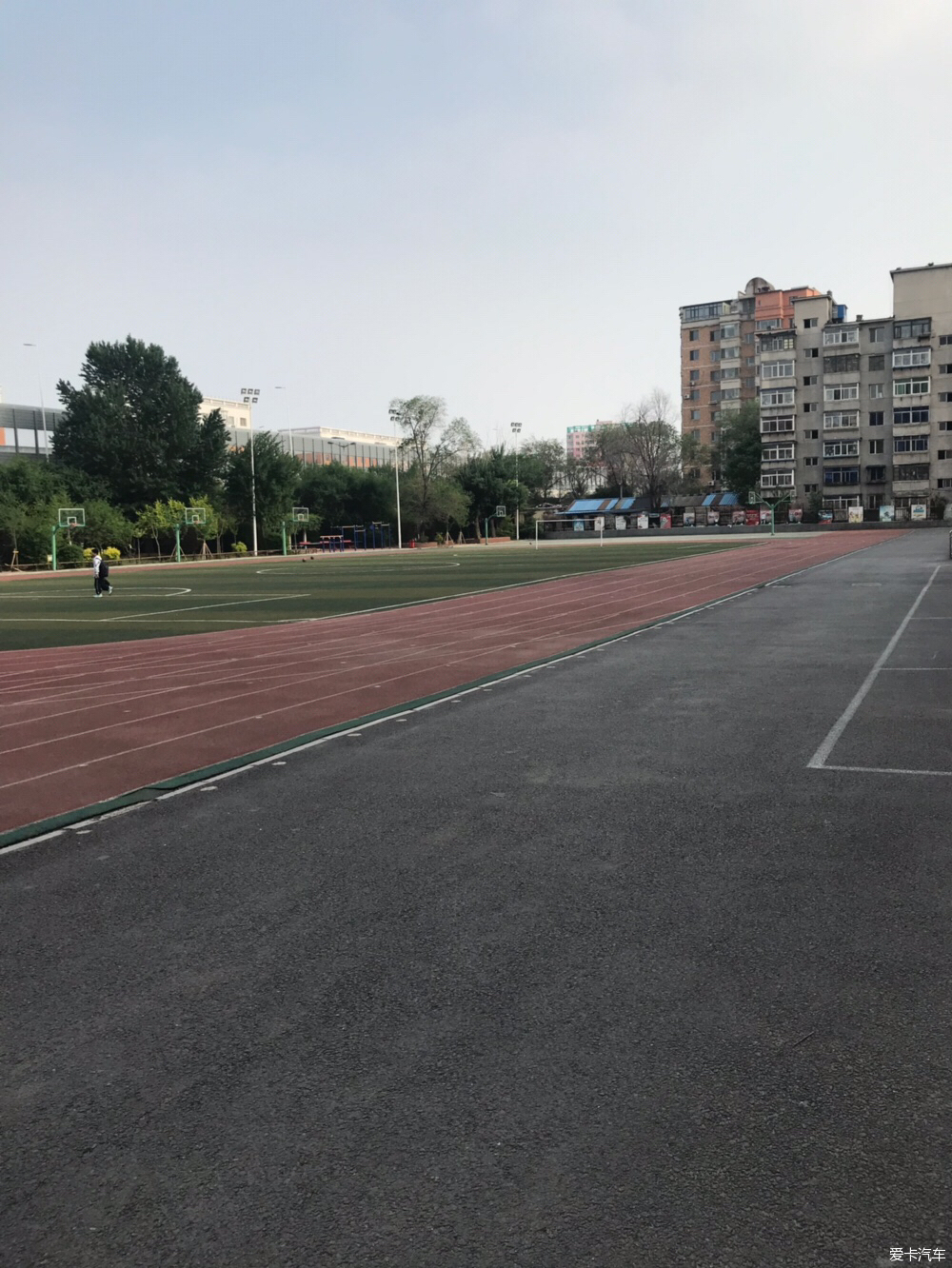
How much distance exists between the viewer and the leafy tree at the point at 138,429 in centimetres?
7644

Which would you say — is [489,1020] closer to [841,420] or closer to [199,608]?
[199,608]

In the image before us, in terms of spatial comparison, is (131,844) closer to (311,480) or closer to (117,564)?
(117,564)

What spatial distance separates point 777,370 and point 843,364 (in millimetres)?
6108

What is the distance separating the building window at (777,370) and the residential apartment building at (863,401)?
9 centimetres

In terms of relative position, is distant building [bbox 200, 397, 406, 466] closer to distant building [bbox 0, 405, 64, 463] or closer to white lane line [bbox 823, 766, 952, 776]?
distant building [bbox 0, 405, 64, 463]

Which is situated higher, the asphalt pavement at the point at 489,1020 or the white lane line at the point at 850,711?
the white lane line at the point at 850,711

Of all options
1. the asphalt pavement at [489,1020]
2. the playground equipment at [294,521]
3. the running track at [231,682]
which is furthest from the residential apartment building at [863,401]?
the asphalt pavement at [489,1020]

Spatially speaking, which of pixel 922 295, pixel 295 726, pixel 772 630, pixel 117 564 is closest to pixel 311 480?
pixel 117 564

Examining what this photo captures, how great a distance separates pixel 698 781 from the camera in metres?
8.35

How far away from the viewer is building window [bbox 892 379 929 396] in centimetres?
9650

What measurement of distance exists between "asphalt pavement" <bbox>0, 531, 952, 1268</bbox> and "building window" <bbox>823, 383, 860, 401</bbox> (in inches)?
3936

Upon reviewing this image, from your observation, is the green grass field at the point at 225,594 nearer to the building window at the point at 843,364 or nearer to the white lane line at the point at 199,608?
the white lane line at the point at 199,608

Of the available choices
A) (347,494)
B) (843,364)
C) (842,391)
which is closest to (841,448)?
(842,391)

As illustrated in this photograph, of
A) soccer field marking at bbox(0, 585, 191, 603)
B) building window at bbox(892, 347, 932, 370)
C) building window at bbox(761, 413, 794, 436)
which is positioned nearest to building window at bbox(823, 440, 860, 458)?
building window at bbox(761, 413, 794, 436)
